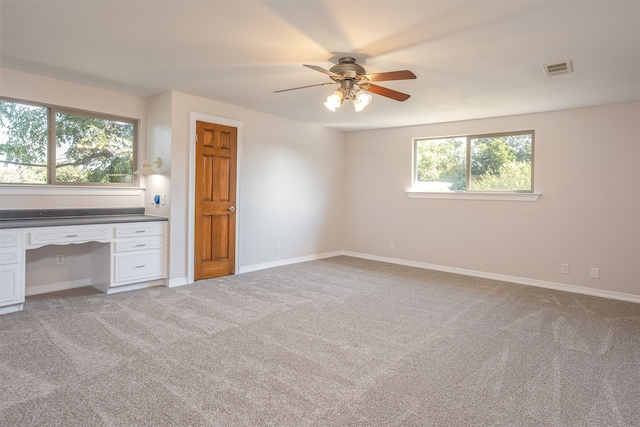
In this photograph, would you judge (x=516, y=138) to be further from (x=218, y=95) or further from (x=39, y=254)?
(x=39, y=254)

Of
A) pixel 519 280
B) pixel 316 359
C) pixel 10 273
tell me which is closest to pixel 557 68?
pixel 519 280

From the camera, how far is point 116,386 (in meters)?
2.24

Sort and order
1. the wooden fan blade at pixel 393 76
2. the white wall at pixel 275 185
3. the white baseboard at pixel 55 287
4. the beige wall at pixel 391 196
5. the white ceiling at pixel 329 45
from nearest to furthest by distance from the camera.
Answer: the white ceiling at pixel 329 45, the wooden fan blade at pixel 393 76, the white baseboard at pixel 55 287, the beige wall at pixel 391 196, the white wall at pixel 275 185

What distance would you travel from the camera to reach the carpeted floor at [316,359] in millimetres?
2031

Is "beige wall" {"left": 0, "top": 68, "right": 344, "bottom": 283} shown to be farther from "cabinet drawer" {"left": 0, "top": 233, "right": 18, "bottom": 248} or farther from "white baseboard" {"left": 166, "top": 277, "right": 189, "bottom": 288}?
"cabinet drawer" {"left": 0, "top": 233, "right": 18, "bottom": 248}

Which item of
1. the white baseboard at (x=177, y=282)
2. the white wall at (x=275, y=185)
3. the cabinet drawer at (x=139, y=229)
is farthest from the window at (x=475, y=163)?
the cabinet drawer at (x=139, y=229)

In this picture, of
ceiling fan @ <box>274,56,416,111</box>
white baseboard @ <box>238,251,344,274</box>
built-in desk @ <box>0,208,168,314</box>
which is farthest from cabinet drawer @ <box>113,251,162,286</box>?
ceiling fan @ <box>274,56,416,111</box>

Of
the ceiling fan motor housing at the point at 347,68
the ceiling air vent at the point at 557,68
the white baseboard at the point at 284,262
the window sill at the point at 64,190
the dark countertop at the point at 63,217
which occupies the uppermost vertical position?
the ceiling air vent at the point at 557,68

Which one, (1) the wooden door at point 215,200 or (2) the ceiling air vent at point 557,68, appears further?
(1) the wooden door at point 215,200

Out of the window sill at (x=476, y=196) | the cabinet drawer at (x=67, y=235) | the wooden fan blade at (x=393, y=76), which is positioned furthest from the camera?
the window sill at (x=476, y=196)

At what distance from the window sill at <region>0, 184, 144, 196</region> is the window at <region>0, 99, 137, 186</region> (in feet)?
0.32

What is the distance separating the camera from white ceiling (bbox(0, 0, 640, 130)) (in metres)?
2.43

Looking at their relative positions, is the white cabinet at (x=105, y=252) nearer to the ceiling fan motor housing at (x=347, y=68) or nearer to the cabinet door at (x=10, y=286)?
the cabinet door at (x=10, y=286)

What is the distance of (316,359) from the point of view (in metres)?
2.67
